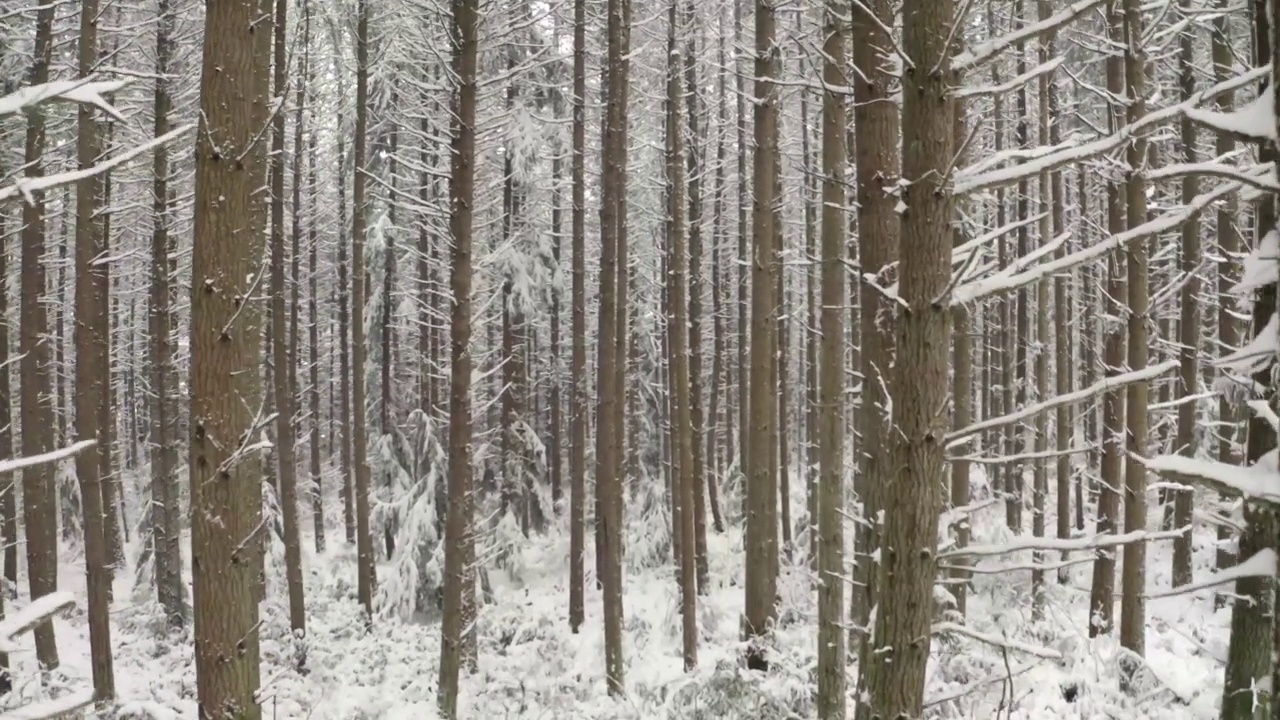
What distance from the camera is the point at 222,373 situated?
470 cm

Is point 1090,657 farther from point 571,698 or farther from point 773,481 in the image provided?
point 571,698

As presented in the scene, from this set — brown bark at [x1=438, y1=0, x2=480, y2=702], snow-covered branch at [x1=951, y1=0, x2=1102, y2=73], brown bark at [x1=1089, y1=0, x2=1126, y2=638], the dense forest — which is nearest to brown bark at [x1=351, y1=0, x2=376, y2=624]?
the dense forest

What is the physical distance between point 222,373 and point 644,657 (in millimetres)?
9713

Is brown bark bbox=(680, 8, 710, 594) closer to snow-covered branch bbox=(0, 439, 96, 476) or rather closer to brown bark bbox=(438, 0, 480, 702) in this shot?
brown bark bbox=(438, 0, 480, 702)

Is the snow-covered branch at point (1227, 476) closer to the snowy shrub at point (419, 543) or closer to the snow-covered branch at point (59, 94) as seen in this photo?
the snow-covered branch at point (59, 94)

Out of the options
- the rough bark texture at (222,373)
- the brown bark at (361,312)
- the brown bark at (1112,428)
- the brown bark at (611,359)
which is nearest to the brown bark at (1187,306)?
the brown bark at (1112,428)

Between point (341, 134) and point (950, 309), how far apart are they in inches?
785

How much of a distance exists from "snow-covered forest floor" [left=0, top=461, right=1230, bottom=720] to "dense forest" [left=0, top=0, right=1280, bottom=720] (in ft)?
0.26

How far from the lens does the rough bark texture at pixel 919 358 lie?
334 cm

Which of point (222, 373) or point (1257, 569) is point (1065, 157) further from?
point (222, 373)

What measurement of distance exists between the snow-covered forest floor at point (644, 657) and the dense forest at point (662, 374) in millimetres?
80

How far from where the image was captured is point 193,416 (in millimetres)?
4777

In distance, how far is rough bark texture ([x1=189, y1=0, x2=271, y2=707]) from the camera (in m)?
4.68

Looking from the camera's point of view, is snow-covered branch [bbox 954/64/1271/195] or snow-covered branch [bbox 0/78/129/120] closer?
snow-covered branch [bbox 0/78/129/120]
